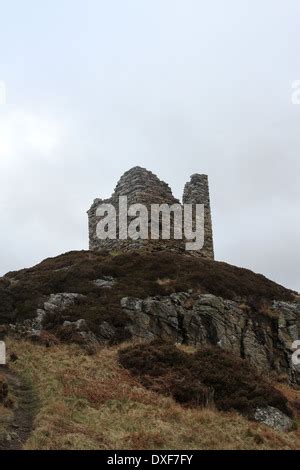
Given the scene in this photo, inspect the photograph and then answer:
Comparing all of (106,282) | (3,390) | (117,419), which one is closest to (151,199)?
(106,282)

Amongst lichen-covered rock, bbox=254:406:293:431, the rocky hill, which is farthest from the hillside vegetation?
lichen-covered rock, bbox=254:406:293:431

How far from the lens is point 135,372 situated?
19672 mm

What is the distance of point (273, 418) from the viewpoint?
1683cm

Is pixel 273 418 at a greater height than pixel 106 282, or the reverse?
pixel 106 282

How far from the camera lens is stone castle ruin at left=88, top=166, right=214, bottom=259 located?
36844 millimetres

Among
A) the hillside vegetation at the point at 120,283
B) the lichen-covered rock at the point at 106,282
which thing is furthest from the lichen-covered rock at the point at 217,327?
the lichen-covered rock at the point at 106,282

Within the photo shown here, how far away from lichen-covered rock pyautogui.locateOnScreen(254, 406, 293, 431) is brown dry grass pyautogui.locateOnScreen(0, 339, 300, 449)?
593mm

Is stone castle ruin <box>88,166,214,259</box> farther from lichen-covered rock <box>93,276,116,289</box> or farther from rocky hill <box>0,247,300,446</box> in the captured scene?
lichen-covered rock <box>93,276,116,289</box>

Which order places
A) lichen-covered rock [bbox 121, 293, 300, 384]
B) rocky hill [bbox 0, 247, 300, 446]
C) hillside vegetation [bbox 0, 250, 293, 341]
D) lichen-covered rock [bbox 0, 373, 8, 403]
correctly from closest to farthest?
1. lichen-covered rock [bbox 0, 373, 8, 403]
2. rocky hill [bbox 0, 247, 300, 446]
3. lichen-covered rock [bbox 121, 293, 300, 384]
4. hillside vegetation [bbox 0, 250, 293, 341]

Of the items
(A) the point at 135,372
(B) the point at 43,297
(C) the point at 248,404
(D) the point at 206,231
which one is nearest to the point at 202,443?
(C) the point at 248,404

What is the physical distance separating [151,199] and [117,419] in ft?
79.9

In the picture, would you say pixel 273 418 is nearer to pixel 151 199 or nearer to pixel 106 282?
pixel 106 282

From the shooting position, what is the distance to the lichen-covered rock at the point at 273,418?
648 inches
